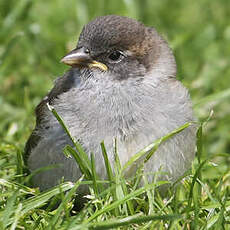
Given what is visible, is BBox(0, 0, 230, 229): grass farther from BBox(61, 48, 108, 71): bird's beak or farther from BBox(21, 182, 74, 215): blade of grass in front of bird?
BBox(61, 48, 108, 71): bird's beak

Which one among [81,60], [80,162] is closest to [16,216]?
[80,162]

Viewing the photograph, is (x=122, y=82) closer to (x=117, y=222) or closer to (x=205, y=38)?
(x=117, y=222)

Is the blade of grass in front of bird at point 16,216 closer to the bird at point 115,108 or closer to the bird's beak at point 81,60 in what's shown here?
the bird at point 115,108

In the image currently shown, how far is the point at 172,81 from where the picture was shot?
403cm

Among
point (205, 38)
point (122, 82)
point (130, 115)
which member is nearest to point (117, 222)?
point (130, 115)

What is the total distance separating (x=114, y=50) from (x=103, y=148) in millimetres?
763

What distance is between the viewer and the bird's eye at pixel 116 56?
3895 millimetres

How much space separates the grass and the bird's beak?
0.61 metres

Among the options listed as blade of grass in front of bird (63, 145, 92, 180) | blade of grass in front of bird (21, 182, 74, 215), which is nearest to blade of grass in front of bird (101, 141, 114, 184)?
blade of grass in front of bird (63, 145, 92, 180)

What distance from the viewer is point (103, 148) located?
11.3 feet

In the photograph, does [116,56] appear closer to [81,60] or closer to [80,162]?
[81,60]

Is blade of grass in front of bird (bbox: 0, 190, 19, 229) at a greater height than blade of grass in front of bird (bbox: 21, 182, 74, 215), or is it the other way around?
blade of grass in front of bird (bbox: 0, 190, 19, 229)

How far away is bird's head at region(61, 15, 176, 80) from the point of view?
3861 mm

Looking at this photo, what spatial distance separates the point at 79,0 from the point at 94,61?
2.83 m
